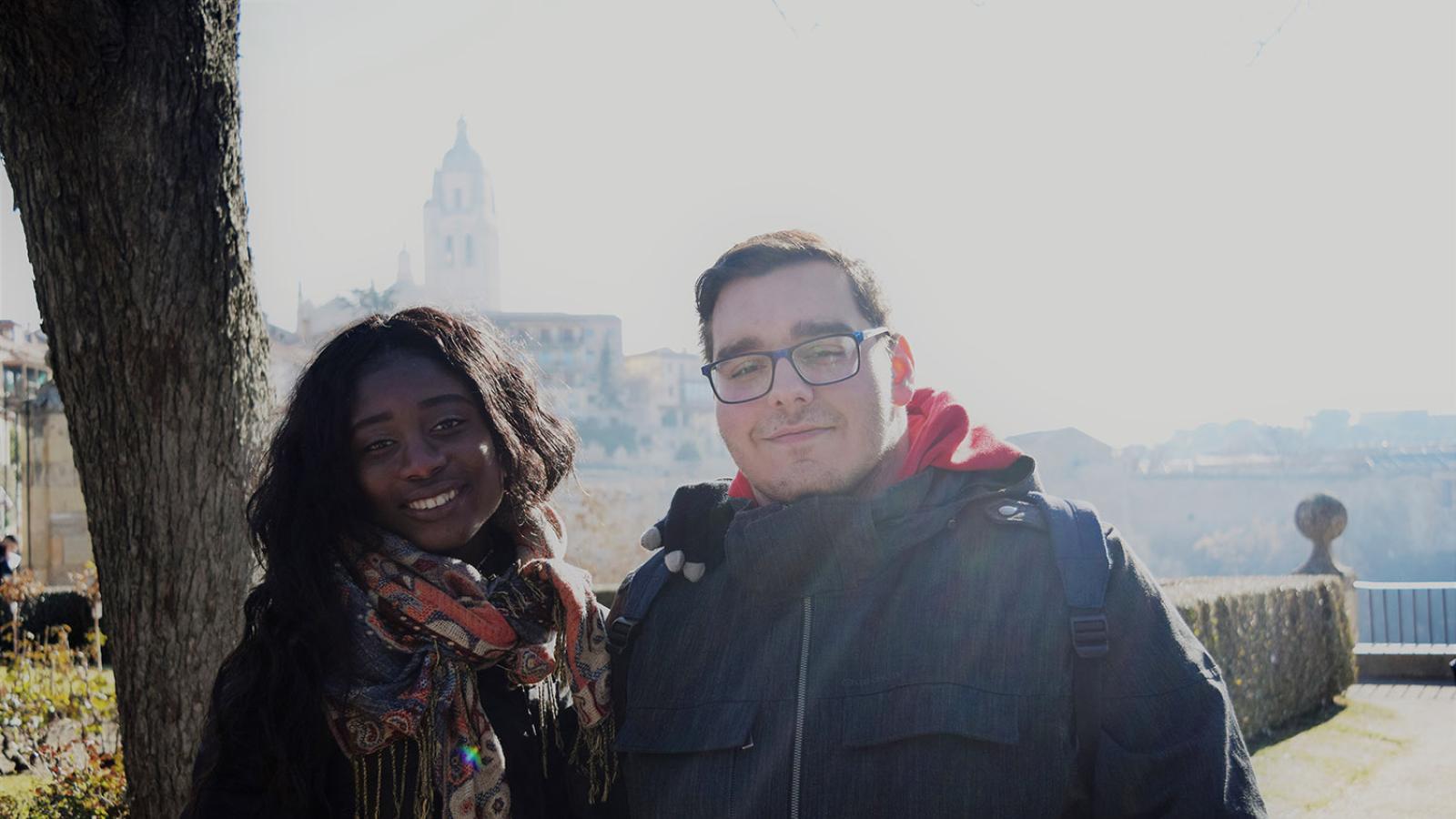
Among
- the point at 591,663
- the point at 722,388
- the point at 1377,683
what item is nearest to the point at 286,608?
the point at 591,663

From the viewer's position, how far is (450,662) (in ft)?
7.29

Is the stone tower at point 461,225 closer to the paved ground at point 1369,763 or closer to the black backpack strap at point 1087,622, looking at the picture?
the paved ground at point 1369,763

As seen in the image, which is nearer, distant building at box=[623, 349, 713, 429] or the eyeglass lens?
the eyeglass lens

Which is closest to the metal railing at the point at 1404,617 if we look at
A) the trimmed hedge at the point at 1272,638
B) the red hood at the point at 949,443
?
the trimmed hedge at the point at 1272,638

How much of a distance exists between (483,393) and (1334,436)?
4600 centimetres

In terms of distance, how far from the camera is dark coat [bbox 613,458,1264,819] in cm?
186

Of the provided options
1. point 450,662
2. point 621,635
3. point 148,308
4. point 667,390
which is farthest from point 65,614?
point 667,390

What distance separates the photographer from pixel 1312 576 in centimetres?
1052

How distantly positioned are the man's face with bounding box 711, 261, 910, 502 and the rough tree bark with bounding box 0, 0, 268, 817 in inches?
71.0

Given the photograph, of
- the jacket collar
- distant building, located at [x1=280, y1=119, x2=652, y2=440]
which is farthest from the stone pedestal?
the jacket collar

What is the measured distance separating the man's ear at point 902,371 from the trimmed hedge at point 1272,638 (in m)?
5.66

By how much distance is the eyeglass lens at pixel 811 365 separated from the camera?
2217 millimetres

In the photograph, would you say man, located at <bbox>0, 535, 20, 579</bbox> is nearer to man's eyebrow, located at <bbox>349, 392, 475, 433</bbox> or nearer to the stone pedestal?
man's eyebrow, located at <bbox>349, 392, 475, 433</bbox>

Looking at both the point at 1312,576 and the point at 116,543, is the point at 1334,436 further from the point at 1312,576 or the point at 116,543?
the point at 116,543
